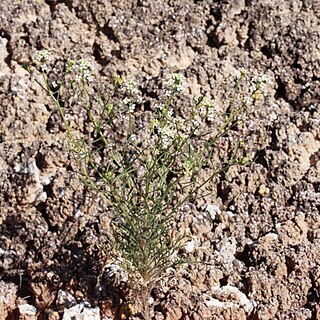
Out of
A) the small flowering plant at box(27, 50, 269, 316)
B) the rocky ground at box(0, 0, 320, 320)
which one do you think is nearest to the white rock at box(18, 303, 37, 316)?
the rocky ground at box(0, 0, 320, 320)

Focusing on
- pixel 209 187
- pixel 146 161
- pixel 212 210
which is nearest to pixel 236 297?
pixel 212 210

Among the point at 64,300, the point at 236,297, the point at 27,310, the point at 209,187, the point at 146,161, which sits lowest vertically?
the point at 27,310

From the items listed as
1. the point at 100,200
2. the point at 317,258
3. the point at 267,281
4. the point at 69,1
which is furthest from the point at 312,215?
the point at 69,1

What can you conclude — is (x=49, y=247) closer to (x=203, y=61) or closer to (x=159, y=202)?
(x=159, y=202)

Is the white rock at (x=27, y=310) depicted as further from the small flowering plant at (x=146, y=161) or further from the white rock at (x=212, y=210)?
the white rock at (x=212, y=210)

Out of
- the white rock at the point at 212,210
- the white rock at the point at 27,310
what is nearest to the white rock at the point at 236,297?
the white rock at the point at 212,210

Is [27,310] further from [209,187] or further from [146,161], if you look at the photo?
[209,187]

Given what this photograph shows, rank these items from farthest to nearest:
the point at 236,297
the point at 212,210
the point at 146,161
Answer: the point at 212,210, the point at 236,297, the point at 146,161

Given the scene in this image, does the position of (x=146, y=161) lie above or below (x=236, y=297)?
above
